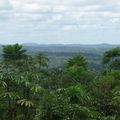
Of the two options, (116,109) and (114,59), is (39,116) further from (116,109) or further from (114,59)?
(114,59)

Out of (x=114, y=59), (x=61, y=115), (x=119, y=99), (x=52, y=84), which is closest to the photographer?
(x=61, y=115)

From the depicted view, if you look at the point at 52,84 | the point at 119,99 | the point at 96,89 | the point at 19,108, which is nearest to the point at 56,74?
the point at 52,84

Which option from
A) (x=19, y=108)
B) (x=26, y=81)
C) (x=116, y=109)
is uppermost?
(x=26, y=81)

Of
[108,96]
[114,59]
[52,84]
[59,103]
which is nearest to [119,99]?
[108,96]

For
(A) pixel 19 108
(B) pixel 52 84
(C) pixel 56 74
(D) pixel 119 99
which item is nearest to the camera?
(A) pixel 19 108

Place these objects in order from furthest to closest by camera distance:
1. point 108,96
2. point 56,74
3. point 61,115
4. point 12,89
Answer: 1. point 56,74
2. point 108,96
3. point 12,89
4. point 61,115

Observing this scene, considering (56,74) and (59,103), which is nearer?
(59,103)

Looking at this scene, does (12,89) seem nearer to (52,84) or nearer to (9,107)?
(9,107)

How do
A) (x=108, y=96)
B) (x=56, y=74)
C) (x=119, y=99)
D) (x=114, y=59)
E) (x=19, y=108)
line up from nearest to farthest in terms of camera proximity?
1. (x=19, y=108)
2. (x=119, y=99)
3. (x=108, y=96)
4. (x=56, y=74)
5. (x=114, y=59)

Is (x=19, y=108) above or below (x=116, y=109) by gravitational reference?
above
